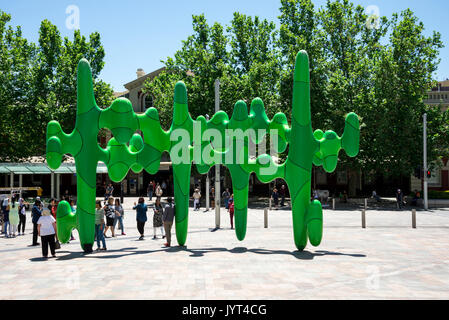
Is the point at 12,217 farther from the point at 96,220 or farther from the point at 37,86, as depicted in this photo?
the point at 37,86

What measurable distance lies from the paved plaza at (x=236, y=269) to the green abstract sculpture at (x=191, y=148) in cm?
105

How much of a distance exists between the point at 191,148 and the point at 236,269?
4263 millimetres

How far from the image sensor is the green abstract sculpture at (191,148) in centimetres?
1158

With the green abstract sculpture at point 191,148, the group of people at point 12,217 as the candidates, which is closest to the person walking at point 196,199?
the group of people at point 12,217

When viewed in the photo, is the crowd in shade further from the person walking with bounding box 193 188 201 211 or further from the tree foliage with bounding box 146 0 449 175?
the tree foliage with bounding box 146 0 449 175

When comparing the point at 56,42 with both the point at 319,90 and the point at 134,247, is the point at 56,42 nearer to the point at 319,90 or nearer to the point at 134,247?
the point at 319,90

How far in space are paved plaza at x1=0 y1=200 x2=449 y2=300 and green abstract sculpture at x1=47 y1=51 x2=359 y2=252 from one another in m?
1.05

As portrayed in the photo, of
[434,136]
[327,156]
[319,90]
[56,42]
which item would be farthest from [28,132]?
[434,136]

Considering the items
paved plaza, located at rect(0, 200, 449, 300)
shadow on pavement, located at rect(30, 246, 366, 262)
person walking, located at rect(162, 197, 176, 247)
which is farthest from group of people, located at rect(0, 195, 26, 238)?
person walking, located at rect(162, 197, 176, 247)

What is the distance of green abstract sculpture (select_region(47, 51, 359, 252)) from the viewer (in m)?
11.6

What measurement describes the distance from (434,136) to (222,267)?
81.0 feet

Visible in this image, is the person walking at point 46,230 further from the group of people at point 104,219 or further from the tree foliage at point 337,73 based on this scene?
the tree foliage at point 337,73

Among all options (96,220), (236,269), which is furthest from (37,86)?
(236,269)

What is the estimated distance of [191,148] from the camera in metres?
12.4
